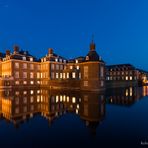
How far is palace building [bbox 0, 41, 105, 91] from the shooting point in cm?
4475

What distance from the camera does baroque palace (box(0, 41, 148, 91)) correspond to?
44.8 meters

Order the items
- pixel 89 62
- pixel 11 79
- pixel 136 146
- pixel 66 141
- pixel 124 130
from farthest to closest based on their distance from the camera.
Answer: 1. pixel 11 79
2. pixel 89 62
3. pixel 124 130
4. pixel 66 141
5. pixel 136 146

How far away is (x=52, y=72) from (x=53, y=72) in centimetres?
61

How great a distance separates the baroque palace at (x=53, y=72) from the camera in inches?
1764

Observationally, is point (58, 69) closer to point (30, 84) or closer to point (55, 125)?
point (30, 84)

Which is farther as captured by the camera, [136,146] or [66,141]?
[66,141]

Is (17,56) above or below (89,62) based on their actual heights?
above

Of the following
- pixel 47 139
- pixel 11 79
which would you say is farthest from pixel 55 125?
pixel 11 79

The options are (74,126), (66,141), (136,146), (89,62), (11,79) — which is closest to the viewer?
(136,146)

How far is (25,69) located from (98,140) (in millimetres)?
54474

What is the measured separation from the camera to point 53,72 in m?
64.4

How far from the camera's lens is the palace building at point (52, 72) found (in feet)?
147

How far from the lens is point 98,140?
11000 millimetres

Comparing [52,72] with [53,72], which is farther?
[53,72]
